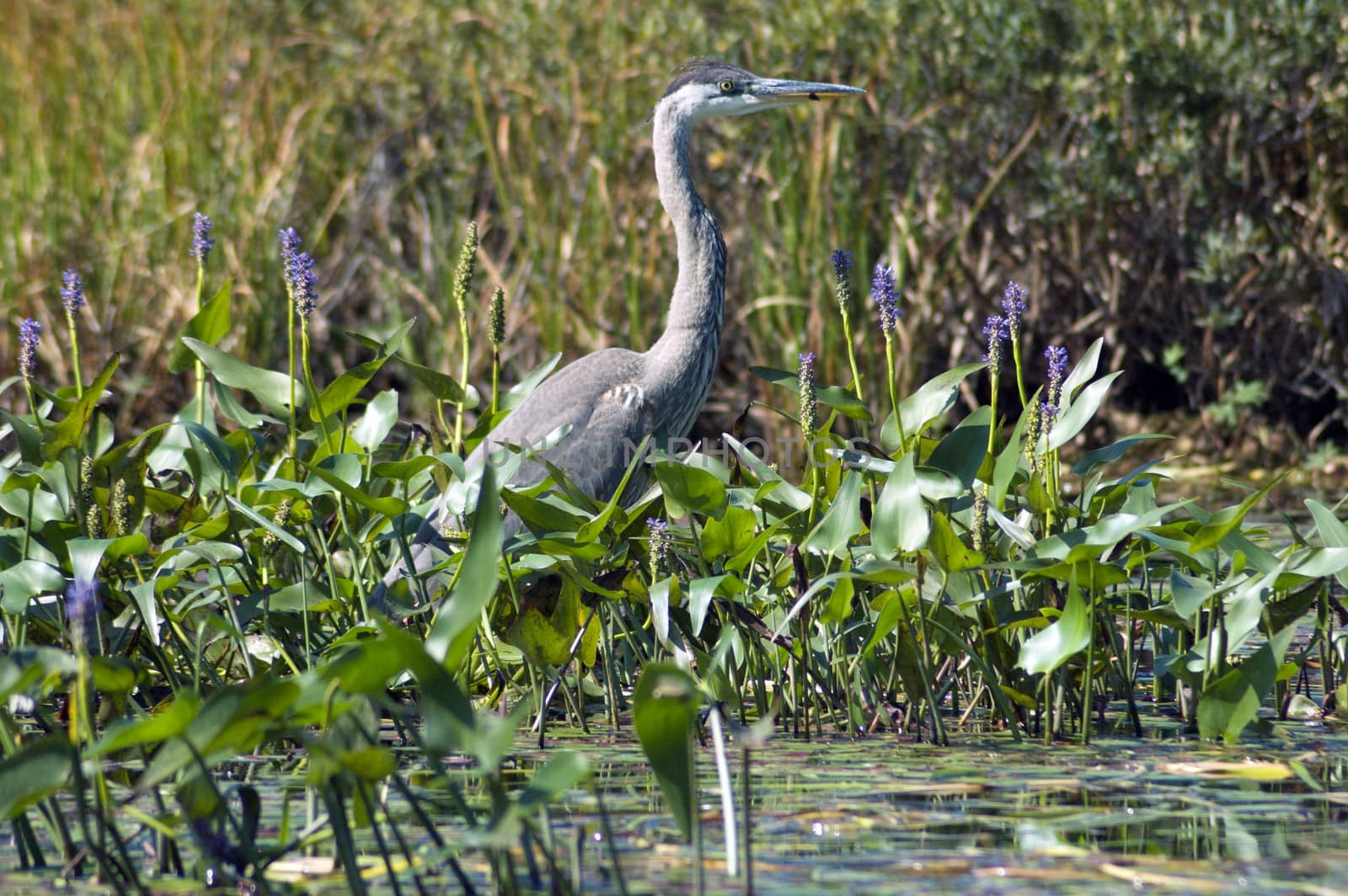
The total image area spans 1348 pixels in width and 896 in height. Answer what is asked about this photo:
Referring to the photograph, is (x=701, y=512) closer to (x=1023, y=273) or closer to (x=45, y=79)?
(x=1023, y=273)

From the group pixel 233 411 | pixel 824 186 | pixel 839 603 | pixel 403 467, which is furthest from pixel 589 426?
pixel 824 186

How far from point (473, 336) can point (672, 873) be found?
20.5 feet

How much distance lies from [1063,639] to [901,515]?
0.37m

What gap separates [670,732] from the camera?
5.77 feet

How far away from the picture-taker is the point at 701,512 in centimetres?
312

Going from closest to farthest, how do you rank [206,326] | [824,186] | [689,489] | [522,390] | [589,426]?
1. [689,489]
2. [206,326]
3. [522,390]
4. [589,426]
5. [824,186]

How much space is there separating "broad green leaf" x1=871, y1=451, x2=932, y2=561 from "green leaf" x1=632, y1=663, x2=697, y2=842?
106 centimetres

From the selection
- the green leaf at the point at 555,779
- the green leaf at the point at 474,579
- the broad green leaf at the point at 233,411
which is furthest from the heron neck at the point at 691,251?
the green leaf at the point at 555,779

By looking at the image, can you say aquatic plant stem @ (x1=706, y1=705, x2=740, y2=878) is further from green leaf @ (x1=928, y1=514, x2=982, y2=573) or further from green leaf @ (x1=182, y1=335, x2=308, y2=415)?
green leaf @ (x1=182, y1=335, x2=308, y2=415)

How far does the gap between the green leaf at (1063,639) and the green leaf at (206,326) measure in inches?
74.9

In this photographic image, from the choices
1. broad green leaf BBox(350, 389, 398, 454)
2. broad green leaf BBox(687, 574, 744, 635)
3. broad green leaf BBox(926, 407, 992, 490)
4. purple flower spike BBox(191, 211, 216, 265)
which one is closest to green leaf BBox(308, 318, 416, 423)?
broad green leaf BBox(350, 389, 398, 454)

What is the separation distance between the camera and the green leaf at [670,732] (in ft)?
5.65

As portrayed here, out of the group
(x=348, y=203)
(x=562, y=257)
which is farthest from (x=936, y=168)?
(x=348, y=203)

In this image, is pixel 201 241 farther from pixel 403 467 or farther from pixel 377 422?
pixel 403 467
